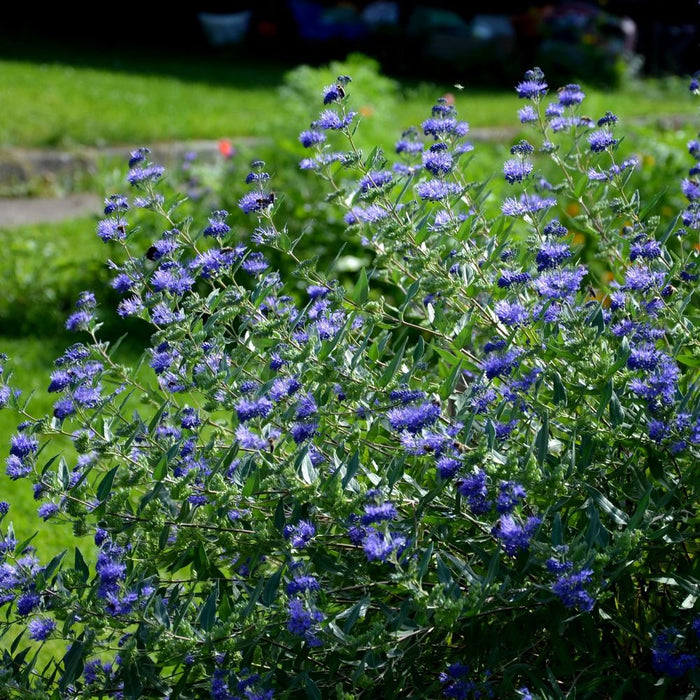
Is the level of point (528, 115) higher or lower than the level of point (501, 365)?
higher

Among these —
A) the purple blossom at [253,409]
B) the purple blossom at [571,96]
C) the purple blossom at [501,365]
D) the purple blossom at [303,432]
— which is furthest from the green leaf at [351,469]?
the purple blossom at [571,96]

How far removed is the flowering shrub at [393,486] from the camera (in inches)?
82.6

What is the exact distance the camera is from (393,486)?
86.5 inches

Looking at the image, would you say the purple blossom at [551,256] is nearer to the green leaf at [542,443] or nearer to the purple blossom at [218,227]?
the green leaf at [542,443]

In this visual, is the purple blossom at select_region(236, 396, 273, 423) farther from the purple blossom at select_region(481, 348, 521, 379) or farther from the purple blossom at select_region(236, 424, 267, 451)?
the purple blossom at select_region(481, 348, 521, 379)

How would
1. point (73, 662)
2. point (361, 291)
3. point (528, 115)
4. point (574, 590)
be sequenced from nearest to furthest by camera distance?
point (574, 590) < point (73, 662) < point (361, 291) < point (528, 115)

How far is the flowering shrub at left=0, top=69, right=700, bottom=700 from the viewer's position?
210cm

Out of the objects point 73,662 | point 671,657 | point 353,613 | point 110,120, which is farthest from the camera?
point 110,120

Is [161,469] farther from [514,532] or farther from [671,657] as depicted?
[671,657]

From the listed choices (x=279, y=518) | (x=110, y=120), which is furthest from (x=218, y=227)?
(x=110, y=120)

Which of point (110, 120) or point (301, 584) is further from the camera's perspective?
point (110, 120)

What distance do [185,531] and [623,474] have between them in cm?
96

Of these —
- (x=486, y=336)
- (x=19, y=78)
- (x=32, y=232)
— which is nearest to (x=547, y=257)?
(x=486, y=336)

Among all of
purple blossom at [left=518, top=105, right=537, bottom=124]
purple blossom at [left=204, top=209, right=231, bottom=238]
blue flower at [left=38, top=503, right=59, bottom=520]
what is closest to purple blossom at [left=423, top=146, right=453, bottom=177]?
purple blossom at [left=518, top=105, right=537, bottom=124]
